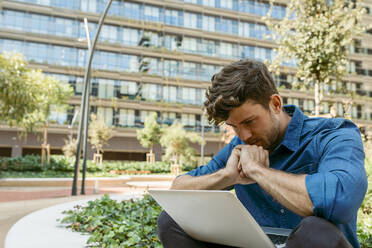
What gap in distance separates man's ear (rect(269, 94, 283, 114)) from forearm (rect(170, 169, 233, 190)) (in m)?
0.44

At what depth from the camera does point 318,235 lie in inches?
47.6

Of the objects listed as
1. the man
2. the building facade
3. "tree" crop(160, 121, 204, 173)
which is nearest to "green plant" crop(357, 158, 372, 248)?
the man

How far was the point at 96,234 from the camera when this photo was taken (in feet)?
11.5

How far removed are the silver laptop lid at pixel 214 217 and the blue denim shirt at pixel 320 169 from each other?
26 cm

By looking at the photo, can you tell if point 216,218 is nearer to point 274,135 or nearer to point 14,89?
point 274,135

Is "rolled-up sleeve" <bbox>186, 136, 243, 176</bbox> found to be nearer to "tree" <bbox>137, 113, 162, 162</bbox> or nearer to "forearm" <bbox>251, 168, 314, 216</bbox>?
"forearm" <bbox>251, 168, 314, 216</bbox>

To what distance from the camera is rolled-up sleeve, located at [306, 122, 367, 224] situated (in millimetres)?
1249

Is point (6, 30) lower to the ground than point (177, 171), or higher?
higher

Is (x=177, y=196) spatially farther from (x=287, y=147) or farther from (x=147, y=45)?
(x=147, y=45)

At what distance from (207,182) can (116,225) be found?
2.30 metres

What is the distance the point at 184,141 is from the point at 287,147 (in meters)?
27.5

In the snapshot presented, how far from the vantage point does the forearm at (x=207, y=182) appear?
1.76 m

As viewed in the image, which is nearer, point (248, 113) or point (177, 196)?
point (177, 196)

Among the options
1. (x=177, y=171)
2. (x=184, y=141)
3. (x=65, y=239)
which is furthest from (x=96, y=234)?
(x=184, y=141)
